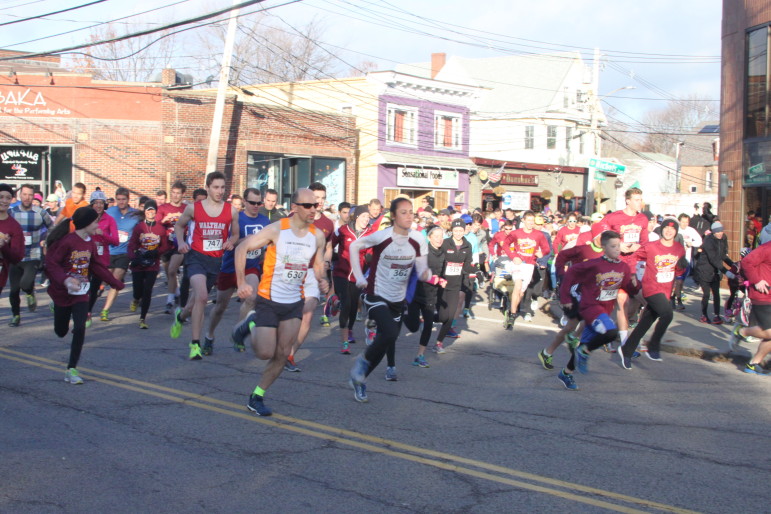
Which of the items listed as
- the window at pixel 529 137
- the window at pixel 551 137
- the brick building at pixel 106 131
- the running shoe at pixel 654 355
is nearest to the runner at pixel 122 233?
the running shoe at pixel 654 355

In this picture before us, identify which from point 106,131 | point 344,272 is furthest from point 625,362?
point 106,131

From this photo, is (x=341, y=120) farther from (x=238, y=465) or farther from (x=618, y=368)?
(x=238, y=465)

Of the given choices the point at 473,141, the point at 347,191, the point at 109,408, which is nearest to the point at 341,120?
the point at 347,191

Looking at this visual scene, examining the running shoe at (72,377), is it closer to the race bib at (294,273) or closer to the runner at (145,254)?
the race bib at (294,273)

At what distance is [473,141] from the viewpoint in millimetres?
51844

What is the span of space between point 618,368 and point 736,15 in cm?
1257

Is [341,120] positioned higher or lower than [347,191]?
higher

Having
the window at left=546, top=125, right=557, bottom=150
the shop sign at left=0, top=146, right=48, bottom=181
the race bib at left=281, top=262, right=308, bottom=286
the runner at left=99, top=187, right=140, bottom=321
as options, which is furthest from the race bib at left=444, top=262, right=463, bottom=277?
the window at left=546, top=125, right=557, bottom=150

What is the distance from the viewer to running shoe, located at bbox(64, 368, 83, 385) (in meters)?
7.62

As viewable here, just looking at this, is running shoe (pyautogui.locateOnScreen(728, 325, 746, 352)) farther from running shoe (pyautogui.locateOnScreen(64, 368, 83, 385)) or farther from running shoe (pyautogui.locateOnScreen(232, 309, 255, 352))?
running shoe (pyautogui.locateOnScreen(64, 368, 83, 385))

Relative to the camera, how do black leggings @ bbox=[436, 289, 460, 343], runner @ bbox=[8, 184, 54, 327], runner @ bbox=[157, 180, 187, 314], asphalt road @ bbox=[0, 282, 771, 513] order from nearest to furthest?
asphalt road @ bbox=[0, 282, 771, 513] < black leggings @ bbox=[436, 289, 460, 343] < runner @ bbox=[8, 184, 54, 327] < runner @ bbox=[157, 180, 187, 314]

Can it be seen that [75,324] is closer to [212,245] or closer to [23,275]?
[212,245]

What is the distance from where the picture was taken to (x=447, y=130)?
133ft

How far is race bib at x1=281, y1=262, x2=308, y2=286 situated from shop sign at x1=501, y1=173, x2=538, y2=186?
125 feet
